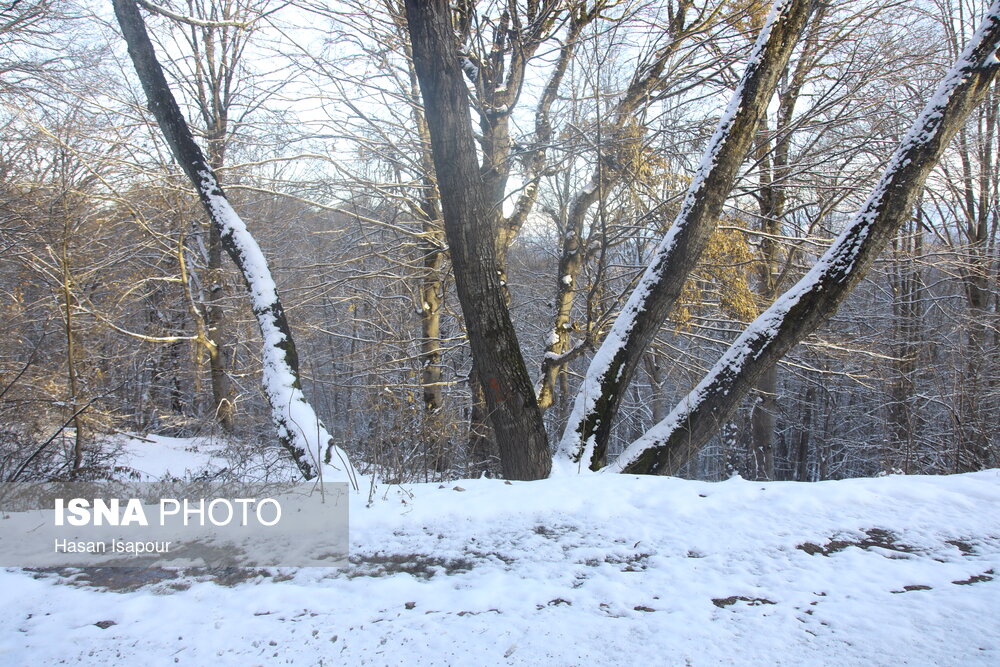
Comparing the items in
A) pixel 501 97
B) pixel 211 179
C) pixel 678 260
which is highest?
pixel 501 97

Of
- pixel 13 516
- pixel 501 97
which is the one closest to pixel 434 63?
pixel 501 97

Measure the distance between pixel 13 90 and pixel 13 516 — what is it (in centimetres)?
829

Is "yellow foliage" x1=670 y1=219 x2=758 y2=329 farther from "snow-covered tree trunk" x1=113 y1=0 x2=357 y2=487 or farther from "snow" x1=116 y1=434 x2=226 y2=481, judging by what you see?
"snow" x1=116 y1=434 x2=226 y2=481

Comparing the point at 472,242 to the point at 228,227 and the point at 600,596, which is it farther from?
the point at 600,596

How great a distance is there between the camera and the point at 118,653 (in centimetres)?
163

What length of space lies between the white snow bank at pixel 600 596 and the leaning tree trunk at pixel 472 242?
151cm

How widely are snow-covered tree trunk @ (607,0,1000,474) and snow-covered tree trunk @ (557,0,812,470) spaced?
418mm

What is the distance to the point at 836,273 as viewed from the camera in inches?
158

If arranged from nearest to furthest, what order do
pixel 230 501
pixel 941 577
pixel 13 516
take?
1. pixel 941 577
2. pixel 13 516
3. pixel 230 501

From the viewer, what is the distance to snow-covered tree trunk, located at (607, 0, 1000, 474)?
3.82 meters

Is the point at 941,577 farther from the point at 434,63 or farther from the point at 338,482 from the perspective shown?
the point at 434,63

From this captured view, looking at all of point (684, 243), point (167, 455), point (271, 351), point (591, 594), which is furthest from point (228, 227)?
point (167, 455)

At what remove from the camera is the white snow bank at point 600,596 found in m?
1.63

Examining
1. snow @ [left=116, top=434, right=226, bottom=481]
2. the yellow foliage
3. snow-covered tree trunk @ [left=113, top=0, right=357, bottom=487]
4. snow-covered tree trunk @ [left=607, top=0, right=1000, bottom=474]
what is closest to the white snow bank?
snow-covered tree trunk @ [left=607, top=0, right=1000, bottom=474]
